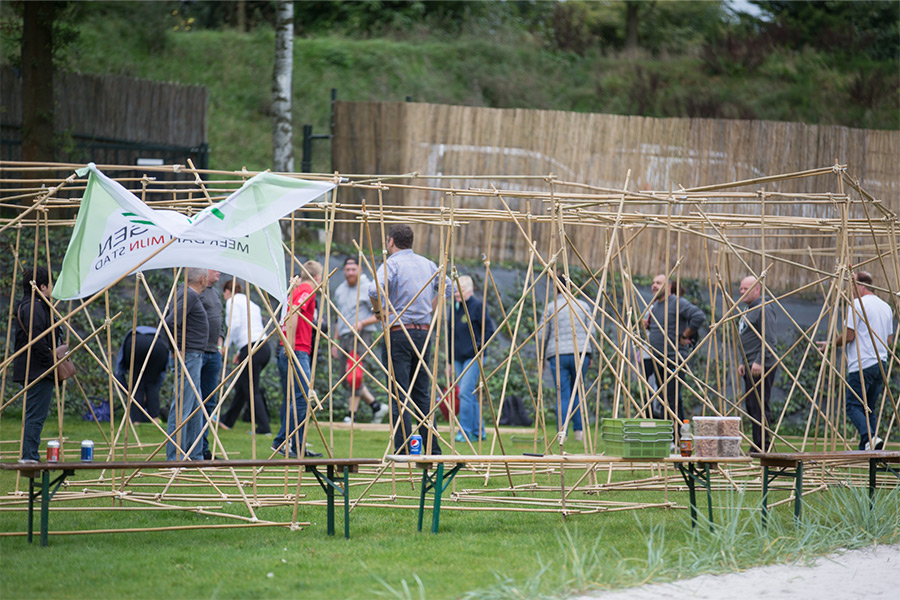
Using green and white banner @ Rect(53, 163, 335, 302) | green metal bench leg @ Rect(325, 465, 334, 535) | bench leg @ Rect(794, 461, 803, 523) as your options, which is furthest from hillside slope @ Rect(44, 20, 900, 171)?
bench leg @ Rect(794, 461, 803, 523)

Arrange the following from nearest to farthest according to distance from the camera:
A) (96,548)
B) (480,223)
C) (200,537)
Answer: (96,548) → (200,537) → (480,223)

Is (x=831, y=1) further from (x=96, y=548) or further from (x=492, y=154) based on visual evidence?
(x=96, y=548)

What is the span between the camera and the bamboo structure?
6754 millimetres

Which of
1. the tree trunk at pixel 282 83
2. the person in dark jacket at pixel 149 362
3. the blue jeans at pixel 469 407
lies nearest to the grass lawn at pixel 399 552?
the person in dark jacket at pixel 149 362

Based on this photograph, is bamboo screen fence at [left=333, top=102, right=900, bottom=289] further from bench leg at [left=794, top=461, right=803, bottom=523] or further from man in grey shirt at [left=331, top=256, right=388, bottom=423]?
bench leg at [left=794, top=461, right=803, bottom=523]

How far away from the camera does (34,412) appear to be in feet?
24.1

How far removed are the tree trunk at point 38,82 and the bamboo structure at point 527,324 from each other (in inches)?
21.0

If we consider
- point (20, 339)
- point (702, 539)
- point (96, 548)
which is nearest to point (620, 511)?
point (702, 539)

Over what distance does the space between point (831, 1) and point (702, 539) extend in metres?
18.6

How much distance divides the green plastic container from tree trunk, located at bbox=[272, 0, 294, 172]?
28.2 feet

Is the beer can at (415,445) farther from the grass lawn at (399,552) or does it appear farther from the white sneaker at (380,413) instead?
the white sneaker at (380,413)

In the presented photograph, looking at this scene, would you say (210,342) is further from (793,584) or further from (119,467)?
(793,584)

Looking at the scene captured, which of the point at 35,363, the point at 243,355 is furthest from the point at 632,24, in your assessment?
the point at 35,363

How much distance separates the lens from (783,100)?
1909cm
